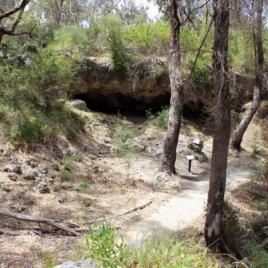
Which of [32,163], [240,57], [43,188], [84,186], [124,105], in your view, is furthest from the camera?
[240,57]

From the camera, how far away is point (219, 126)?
587 centimetres

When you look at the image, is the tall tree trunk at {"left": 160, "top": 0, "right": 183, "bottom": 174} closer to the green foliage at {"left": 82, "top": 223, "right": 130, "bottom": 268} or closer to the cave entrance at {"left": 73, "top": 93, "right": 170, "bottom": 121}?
the cave entrance at {"left": 73, "top": 93, "right": 170, "bottom": 121}

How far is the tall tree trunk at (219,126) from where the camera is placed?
225 inches

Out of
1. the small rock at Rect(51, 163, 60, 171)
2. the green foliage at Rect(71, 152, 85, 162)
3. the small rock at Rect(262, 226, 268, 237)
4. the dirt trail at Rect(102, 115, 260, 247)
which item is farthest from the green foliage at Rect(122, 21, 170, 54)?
the small rock at Rect(262, 226, 268, 237)

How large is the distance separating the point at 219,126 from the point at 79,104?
7.82m

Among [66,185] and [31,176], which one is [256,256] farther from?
[31,176]

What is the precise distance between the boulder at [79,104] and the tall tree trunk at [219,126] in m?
7.61

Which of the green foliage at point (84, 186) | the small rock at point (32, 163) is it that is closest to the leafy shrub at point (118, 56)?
the small rock at point (32, 163)

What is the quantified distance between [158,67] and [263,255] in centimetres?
928

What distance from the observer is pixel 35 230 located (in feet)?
19.4

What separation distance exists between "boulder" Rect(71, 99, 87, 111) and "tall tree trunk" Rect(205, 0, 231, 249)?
25.0 feet

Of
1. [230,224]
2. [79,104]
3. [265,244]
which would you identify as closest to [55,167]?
[230,224]

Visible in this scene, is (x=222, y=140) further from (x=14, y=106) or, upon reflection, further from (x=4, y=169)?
(x=14, y=106)

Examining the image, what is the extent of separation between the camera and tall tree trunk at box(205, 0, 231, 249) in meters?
5.73
